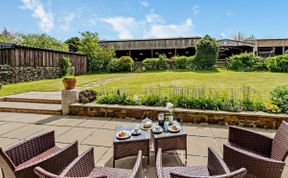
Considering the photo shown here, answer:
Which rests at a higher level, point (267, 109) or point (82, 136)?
point (267, 109)

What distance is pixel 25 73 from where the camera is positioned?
13.5 metres

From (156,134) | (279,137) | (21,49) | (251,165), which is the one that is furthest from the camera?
(21,49)

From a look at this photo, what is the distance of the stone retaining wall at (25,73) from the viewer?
12.2 metres

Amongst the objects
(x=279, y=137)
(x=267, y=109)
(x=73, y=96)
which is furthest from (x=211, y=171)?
(x=73, y=96)

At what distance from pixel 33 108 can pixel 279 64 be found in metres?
18.7

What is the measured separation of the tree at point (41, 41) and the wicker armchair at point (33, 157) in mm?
26508

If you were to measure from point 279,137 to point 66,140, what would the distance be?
3.95 m

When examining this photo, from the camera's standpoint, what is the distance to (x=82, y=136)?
4.45 metres

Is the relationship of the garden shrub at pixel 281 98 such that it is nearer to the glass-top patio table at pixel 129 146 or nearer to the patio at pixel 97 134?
the patio at pixel 97 134

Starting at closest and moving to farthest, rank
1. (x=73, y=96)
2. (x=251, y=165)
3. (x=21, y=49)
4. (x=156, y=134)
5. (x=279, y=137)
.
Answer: (x=251, y=165) < (x=279, y=137) < (x=156, y=134) < (x=73, y=96) < (x=21, y=49)

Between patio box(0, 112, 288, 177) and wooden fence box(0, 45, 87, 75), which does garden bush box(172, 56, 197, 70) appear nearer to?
wooden fence box(0, 45, 87, 75)

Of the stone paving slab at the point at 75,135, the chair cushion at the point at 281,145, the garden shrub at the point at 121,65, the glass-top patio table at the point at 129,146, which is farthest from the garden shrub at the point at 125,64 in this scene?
the chair cushion at the point at 281,145

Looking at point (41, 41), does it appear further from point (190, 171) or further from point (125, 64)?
point (190, 171)

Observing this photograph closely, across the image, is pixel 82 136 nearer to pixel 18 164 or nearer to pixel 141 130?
pixel 141 130
